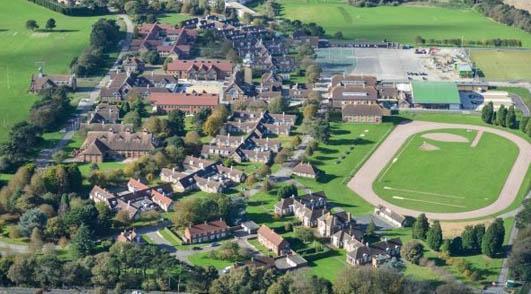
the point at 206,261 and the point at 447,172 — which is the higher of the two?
the point at 447,172

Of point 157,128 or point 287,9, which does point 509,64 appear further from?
point 157,128

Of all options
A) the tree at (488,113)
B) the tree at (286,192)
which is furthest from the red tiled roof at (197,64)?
the tree at (286,192)

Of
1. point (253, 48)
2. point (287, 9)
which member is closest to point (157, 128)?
point (253, 48)

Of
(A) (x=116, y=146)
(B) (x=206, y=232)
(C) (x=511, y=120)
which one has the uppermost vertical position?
(C) (x=511, y=120)

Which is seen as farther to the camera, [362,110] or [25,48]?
[25,48]

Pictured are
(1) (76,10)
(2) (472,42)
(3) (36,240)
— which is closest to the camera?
(3) (36,240)

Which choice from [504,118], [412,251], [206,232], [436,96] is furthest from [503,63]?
[206,232]

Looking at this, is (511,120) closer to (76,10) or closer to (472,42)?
(472,42)
